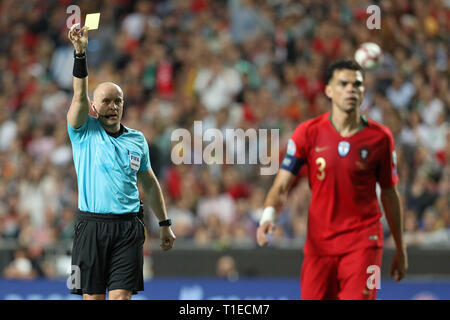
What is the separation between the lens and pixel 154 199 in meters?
6.92

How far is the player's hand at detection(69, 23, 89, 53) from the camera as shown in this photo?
6.16 metres

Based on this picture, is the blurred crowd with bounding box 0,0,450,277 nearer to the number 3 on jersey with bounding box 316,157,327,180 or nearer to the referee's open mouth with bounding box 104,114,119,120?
the number 3 on jersey with bounding box 316,157,327,180

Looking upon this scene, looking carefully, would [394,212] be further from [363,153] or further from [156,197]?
[156,197]

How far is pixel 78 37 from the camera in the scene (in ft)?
20.3

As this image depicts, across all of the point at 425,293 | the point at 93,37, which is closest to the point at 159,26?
the point at 93,37

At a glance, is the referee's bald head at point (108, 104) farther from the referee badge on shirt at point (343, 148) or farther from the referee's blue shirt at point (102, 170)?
the referee badge on shirt at point (343, 148)

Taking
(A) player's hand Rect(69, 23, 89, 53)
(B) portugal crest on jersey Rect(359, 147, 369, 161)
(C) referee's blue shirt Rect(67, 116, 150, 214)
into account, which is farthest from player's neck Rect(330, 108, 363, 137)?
(A) player's hand Rect(69, 23, 89, 53)

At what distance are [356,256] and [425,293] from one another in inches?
187

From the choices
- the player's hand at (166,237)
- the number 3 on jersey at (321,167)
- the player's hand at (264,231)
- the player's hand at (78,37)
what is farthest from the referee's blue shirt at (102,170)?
the number 3 on jersey at (321,167)

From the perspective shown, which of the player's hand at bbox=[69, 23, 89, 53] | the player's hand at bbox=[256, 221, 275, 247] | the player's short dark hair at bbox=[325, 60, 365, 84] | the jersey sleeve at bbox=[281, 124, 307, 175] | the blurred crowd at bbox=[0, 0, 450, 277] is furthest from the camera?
the blurred crowd at bbox=[0, 0, 450, 277]

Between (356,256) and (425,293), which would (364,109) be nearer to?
(425,293)

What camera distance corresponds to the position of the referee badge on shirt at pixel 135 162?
661cm

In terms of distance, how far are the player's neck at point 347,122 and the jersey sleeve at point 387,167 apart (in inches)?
9.9

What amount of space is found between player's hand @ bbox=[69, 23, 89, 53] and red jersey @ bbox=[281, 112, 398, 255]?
1.79 meters
